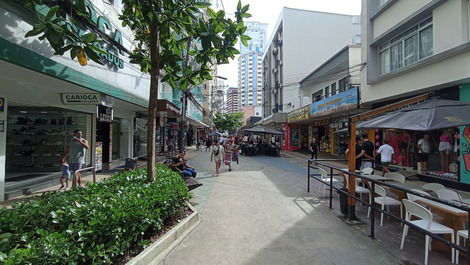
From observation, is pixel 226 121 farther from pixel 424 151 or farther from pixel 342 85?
pixel 424 151

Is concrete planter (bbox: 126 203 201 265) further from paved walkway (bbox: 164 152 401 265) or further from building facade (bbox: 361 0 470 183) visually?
building facade (bbox: 361 0 470 183)

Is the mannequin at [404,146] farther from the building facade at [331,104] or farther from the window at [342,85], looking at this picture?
the window at [342,85]

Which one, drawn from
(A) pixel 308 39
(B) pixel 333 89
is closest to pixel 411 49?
(B) pixel 333 89

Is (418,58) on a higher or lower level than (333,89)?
lower

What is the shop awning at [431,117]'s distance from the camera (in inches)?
152

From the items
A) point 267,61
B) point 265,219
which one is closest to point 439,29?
point 265,219

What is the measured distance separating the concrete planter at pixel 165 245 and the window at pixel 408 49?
35.3 ft

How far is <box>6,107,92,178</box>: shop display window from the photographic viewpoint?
9215mm

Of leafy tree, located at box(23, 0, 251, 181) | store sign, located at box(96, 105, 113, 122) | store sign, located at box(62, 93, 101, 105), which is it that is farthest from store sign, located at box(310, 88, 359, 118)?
store sign, located at box(62, 93, 101, 105)

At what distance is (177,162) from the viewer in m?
7.93

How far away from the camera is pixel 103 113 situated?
25.1 ft

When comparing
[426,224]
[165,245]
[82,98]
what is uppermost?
[82,98]

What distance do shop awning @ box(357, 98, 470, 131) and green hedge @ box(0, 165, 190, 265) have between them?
4414 mm

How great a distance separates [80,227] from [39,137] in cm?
994
